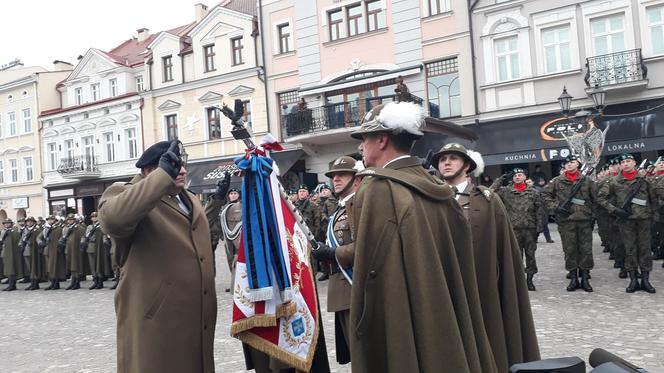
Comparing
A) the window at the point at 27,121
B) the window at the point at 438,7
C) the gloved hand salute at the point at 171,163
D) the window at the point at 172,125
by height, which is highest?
Result: the window at the point at 438,7

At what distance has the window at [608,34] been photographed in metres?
18.3

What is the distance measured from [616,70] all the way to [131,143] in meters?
24.0

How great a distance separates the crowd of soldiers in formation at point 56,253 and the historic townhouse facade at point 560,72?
13.2 meters

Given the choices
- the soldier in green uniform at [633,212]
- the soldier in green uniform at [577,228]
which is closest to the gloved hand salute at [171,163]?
the soldier in green uniform at [577,228]

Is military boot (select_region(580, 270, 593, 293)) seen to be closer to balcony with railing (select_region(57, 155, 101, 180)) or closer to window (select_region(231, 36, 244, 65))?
window (select_region(231, 36, 244, 65))

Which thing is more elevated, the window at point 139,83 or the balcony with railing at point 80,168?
the window at point 139,83

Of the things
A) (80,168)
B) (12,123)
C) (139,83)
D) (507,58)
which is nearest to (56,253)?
(507,58)

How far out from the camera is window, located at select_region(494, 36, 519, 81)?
2006 cm

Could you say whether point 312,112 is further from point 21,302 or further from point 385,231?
point 385,231

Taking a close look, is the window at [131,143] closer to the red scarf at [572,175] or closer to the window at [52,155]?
the window at [52,155]

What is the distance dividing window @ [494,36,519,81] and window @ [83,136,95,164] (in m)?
23.4

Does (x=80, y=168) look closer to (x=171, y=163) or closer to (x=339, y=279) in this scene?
(x=339, y=279)

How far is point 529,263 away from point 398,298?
7.27 meters

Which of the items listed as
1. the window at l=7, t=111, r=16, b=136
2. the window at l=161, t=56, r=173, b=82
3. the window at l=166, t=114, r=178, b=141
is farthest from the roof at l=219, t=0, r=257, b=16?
the window at l=7, t=111, r=16, b=136
